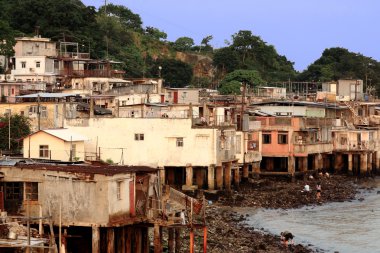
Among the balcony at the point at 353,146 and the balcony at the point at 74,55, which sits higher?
the balcony at the point at 74,55

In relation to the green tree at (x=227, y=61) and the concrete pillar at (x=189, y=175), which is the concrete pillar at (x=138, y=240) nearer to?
the concrete pillar at (x=189, y=175)

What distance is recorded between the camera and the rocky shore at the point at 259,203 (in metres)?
47.2

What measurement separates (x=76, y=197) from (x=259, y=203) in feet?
96.1

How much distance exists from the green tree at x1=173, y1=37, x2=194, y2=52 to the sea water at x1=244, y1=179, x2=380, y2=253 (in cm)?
8260

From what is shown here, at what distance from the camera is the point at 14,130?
61.2 meters

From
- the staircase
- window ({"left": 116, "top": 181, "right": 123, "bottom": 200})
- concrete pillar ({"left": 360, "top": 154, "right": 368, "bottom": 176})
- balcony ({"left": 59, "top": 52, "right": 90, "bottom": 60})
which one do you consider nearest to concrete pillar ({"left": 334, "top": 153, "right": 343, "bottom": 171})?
concrete pillar ({"left": 360, "top": 154, "right": 368, "bottom": 176})

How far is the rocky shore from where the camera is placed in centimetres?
4716

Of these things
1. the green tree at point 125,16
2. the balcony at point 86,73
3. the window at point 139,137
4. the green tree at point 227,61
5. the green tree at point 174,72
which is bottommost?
the window at point 139,137

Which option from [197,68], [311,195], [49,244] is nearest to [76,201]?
[49,244]

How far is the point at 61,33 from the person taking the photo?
101 m

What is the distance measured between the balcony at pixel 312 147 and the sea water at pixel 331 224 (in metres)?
11.2

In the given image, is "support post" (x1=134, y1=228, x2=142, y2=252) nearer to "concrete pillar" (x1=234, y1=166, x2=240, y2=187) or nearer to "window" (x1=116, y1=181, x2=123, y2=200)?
"window" (x1=116, y1=181, x2=123, y2=200)

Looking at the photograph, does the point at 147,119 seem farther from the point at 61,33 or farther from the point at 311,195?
the point at 61,33

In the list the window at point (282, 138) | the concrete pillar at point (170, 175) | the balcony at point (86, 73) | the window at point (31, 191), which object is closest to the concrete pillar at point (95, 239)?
the window at point (31, 191)
